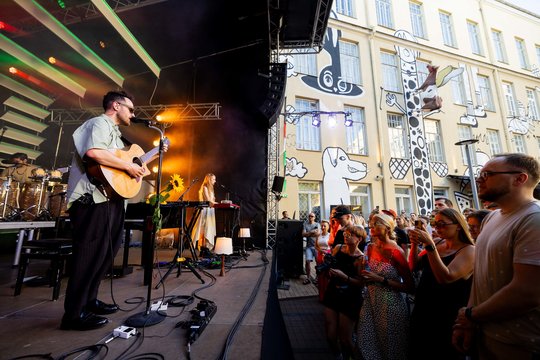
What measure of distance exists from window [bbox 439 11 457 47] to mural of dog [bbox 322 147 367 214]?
11.5 metres

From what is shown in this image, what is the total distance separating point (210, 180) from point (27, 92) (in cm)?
512

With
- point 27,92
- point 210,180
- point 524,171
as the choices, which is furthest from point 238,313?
point 27,92

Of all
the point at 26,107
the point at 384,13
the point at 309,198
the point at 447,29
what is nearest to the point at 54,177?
the point at 26,107

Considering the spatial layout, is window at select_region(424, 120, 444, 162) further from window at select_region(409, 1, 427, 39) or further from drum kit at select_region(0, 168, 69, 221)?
drum kit at select_region(0, 168, 69, 221)

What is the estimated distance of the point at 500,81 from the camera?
1521cm

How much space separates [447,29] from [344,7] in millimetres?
8024

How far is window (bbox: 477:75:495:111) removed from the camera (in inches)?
572

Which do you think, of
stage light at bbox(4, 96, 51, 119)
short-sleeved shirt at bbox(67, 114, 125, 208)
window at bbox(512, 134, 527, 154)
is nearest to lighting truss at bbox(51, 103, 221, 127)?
stage light at bbox(4, 96, 51, 119)

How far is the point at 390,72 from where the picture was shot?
12.9 m

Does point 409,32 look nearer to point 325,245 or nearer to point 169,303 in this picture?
point 325,245

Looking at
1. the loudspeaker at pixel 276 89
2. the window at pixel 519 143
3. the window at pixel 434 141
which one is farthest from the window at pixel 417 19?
the loudspeaker at pixel 276 89

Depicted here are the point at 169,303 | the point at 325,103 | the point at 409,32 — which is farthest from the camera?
the point at 409,32

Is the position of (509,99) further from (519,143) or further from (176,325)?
(176,325)

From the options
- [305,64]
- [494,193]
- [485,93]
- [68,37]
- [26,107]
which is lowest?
[494,193]
